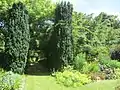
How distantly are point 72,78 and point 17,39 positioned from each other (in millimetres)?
4700

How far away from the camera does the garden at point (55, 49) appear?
21547 millimetres

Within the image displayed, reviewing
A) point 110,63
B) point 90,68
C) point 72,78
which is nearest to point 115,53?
point 110,63

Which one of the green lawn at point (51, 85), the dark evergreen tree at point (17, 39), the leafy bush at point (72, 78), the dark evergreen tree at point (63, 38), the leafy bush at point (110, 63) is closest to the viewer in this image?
the green lawn at point (51, 85)

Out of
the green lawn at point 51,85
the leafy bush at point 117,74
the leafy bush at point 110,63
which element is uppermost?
the leafy bush at point 110,63

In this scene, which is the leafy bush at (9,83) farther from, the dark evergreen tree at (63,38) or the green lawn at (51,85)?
the dark evergreen tree at (63,38)

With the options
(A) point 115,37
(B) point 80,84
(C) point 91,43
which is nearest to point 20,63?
(B) point 80,84

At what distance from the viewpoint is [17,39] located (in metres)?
23.9

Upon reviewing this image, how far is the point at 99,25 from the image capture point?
2886 cm

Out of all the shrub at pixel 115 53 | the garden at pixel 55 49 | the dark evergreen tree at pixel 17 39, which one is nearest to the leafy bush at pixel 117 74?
the garden at pixel 55 49

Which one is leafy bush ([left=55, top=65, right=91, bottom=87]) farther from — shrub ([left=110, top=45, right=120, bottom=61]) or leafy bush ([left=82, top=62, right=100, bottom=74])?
shrub ([left=110, top=45, right=120, bottom=61])

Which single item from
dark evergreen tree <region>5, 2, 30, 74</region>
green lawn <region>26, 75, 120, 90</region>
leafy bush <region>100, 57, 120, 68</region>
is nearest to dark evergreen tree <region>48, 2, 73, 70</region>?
dark evergreen tree <region>5, 2, 30, 74</region>

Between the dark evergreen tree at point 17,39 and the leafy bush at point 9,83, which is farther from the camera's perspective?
the dark evergreen tree at point 17,39

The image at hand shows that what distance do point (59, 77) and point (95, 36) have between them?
7.05 metres

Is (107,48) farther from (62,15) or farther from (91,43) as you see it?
(62,15)
